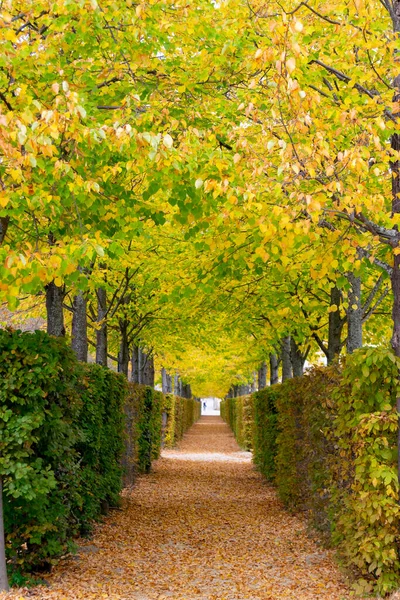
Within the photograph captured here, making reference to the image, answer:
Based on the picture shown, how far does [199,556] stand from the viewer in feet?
27.6

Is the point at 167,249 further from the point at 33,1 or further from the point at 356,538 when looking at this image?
the point at 356,538

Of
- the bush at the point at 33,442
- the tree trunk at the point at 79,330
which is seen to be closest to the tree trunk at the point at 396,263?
the bush at the point at 33,442

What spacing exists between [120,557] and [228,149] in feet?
17.0

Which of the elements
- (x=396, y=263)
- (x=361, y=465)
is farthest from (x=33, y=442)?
(x=396, y=263)

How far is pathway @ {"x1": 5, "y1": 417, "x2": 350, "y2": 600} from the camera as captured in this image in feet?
21.9

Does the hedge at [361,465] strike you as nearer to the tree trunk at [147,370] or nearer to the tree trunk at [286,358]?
the tree trunk at [286,358]

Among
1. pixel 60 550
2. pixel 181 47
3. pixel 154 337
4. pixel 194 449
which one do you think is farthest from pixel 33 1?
pixel 194 449

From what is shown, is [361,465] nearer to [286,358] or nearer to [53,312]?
[53,312]

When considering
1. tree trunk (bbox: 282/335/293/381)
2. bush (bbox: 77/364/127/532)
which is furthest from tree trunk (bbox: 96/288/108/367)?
tree trunk (bbox: 282/335/293/381)

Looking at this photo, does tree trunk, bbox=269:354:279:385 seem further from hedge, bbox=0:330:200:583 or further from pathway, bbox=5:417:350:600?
hedge, bbox=0:330:200:583

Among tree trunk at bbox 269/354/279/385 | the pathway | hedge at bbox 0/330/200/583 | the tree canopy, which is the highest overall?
the tree canopy

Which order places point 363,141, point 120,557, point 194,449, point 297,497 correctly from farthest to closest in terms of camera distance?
point 194,449 → point 297,497 → point 120,557 → point 363,141

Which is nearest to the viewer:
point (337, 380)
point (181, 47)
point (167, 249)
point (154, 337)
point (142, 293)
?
point (337, 380)

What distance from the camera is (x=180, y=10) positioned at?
7598mm
